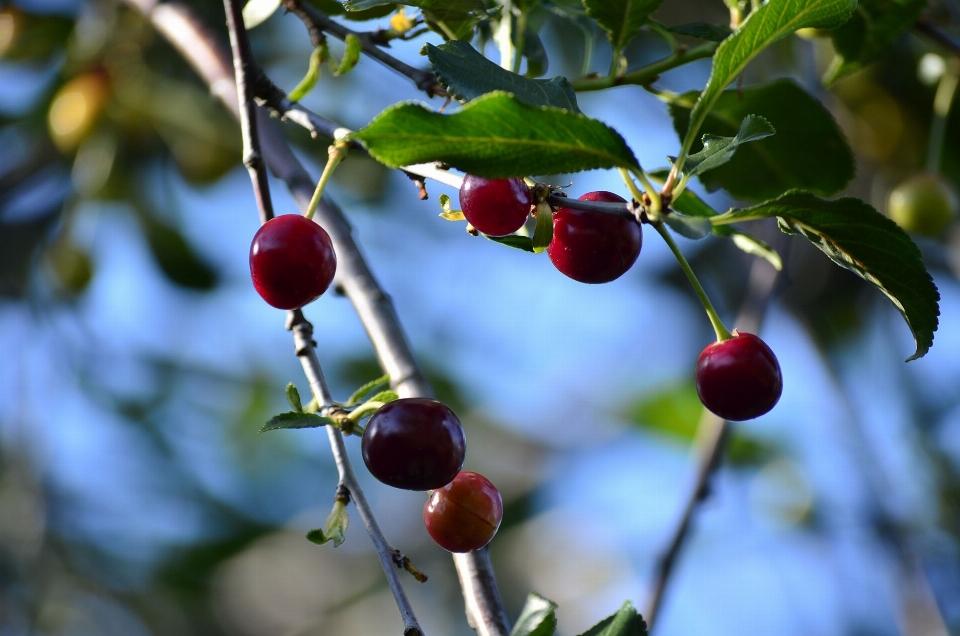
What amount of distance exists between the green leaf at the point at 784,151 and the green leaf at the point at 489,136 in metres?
0.50

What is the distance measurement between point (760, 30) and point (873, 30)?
1.84 ft

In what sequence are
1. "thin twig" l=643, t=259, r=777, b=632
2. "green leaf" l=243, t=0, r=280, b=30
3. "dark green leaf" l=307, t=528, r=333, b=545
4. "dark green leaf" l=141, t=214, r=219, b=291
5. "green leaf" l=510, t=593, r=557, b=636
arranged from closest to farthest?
"green leaf" l=510, t=593, r=557, b=636 < "dark green leaf" l=307, t=528, r=333, b=545 < "green leaf" l=243, t=0, r=280, b=30 < "thin twig" l=643, t=259, r=777, b=632 < "dark green leaf" l=141, t=214, r=219, b=291

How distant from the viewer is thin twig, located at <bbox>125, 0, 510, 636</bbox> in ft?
3.10

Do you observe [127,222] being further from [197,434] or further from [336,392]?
[197,434]

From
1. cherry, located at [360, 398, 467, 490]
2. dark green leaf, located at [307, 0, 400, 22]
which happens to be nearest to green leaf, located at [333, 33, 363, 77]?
dark green leaf, located at [307, 0, 400, 22]

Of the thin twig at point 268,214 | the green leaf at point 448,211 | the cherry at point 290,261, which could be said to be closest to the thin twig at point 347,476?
the thin twig at point 268,214

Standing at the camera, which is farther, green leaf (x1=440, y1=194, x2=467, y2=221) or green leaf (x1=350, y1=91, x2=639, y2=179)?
green leaf (x1=440, y1=194, x2=467, y2=221)

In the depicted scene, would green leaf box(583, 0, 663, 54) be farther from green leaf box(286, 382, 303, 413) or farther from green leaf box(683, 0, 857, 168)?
green leaf box(286, 382, 303, 413)

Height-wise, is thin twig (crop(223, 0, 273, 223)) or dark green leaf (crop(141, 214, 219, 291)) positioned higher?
dark green leaf (crop(141, 214, 219, 291))

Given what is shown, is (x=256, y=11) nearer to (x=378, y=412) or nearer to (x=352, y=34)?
(x=352, y=34)

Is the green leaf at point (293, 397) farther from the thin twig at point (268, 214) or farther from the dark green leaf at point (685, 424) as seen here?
the dark green leaf at point (685, 424)

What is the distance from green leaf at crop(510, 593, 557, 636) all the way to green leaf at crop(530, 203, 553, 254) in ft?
0.98

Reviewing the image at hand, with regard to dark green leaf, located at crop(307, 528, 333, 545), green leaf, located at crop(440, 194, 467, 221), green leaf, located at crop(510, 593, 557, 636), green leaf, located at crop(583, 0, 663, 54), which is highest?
green leaf, located at crop(583, 0, 663, 54)

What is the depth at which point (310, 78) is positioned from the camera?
96 centimetres
